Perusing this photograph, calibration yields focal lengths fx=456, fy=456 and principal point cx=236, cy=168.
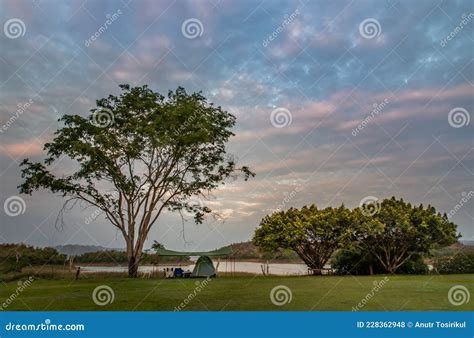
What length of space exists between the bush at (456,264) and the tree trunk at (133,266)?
61.4 feet

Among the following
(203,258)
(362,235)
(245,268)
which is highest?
(362,235)

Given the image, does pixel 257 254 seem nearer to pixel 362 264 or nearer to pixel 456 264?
pixel 362 264

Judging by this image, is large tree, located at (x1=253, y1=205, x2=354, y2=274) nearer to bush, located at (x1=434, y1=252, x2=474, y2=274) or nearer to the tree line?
the tree line

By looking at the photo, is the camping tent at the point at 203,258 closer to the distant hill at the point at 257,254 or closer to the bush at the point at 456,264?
the distant hill at the point at 257,254

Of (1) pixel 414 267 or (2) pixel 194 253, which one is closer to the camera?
(2) pixel 194 253

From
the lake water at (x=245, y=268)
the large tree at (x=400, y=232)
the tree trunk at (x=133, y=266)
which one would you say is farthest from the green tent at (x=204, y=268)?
the large tree at (x=400, y=232)

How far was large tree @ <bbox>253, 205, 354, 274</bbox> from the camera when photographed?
2781cm

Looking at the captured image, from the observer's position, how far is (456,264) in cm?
2867

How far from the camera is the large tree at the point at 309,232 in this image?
27.8 metres

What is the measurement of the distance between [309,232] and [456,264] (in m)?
9.53

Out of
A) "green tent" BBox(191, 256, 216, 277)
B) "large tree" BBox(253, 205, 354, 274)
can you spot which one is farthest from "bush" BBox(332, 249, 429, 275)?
"green tent" BBox(191, 256, 216, 277)

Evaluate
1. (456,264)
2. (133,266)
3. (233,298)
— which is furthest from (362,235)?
(233,298)

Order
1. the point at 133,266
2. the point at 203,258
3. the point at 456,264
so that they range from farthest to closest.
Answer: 1. the point at 456,264
2. the point at 203,258
3. the point at 133,266

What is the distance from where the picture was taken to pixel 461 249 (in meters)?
29.6
